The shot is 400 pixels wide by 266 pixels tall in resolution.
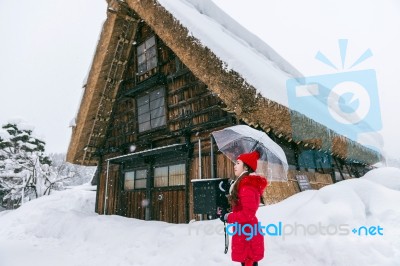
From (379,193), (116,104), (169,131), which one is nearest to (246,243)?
(379,193)

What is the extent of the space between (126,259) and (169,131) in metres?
3.64

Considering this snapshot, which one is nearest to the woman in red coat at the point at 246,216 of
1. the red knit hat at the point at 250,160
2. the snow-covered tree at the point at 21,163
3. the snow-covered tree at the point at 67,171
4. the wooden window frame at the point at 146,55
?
the red knit hat at the point at 250,160

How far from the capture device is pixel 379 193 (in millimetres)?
4164

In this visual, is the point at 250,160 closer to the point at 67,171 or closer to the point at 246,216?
the point at 246,216

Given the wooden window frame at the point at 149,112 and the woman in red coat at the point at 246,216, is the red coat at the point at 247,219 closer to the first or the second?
the woman in red coat at the point at 246,216

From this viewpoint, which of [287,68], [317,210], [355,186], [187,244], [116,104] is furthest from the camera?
[287,68]

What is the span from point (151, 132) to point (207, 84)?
296 cm

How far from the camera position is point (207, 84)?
20.0 feet

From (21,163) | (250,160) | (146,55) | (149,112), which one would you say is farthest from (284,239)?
(21,163)

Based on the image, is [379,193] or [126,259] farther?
[126,259]

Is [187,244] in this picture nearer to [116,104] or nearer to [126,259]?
[126,259]

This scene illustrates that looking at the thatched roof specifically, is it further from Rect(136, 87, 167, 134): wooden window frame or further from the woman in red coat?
the woman in red coat

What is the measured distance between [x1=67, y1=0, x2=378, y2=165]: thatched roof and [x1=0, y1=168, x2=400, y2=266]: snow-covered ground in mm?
1507

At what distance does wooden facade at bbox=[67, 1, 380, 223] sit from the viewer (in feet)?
22.5
